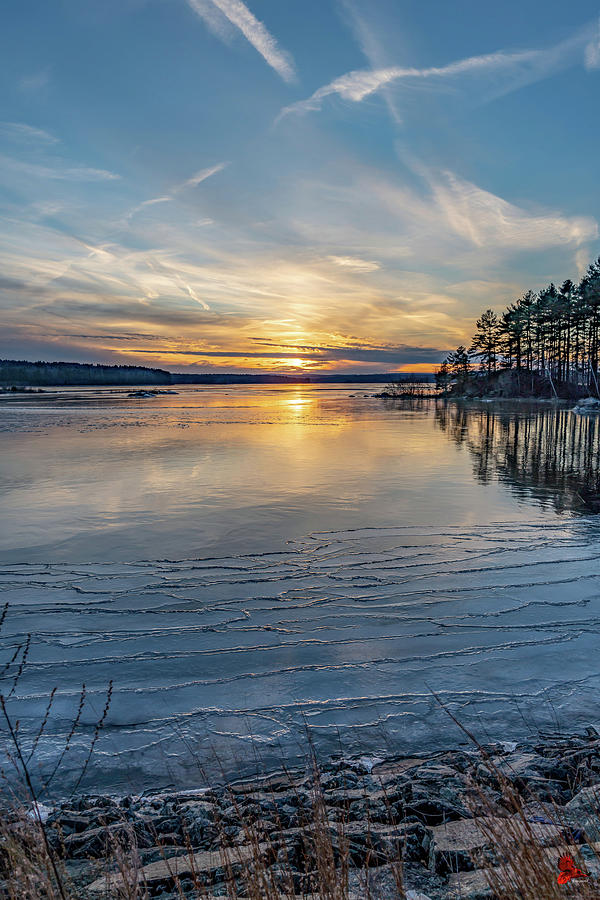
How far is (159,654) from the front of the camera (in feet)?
18.8

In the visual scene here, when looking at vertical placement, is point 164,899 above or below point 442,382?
below

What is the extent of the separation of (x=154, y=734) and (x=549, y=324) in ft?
270

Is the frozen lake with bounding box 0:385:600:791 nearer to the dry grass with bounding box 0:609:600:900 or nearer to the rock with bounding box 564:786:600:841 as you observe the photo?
the dry grass with bounding box 0:609:600:900

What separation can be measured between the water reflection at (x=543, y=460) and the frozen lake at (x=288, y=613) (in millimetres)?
185

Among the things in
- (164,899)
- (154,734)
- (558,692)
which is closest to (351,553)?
(558,692)

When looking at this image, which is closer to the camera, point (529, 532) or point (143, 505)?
point (529, 532)

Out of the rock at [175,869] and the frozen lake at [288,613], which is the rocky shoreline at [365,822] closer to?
the rock at [175,869]

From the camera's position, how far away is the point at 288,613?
6762 mm

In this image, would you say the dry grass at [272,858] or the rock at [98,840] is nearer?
the dry grass at [272,858]

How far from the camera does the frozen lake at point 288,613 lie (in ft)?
14.4

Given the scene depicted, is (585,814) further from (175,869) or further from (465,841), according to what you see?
(175,869)

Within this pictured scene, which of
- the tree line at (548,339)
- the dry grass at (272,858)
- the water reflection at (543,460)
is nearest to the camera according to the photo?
the dry grass at (272,858)

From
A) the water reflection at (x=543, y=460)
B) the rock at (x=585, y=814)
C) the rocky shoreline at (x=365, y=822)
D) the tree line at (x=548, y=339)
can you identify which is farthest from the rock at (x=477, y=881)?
the tree line at (x=548, y=339)

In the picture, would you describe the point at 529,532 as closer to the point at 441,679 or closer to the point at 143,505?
the point at 441,679
